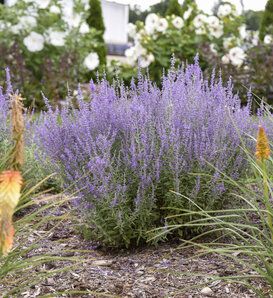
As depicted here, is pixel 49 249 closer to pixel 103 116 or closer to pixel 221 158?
pixel 103 116

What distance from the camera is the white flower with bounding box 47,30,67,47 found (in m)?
10.5

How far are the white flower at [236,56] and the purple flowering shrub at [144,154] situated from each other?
780cm

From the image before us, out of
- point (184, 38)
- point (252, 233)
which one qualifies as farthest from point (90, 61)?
point (252, 233)

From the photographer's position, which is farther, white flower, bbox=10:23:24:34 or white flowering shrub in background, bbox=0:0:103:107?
white flower, bbox=10:23:24:34

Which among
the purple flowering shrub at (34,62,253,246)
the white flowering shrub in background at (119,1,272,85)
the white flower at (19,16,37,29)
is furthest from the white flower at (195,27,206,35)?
the purple flowering shrub at (34,62,253,246)

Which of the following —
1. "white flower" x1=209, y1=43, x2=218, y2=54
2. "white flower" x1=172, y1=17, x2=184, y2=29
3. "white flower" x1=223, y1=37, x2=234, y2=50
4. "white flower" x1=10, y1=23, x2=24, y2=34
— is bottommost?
"white flower" x1=209, y1=43, x2=218, y2=54

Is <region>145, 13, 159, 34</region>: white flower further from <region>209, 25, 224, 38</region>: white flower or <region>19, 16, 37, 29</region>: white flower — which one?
<region>19, 16, 37, 29</region>: white flower

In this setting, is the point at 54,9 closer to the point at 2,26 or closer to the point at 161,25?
the point at 2,26

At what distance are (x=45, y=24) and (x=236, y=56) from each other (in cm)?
345

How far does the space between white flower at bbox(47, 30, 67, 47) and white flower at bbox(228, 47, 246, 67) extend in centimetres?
301

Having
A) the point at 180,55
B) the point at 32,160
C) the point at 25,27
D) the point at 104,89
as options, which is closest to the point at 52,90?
the point at 25,27

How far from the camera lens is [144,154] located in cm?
295

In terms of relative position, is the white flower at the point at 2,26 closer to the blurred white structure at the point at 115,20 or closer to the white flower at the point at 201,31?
Answer: the white flower at the point at 201,31

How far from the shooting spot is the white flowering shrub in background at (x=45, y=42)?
1006 cm
